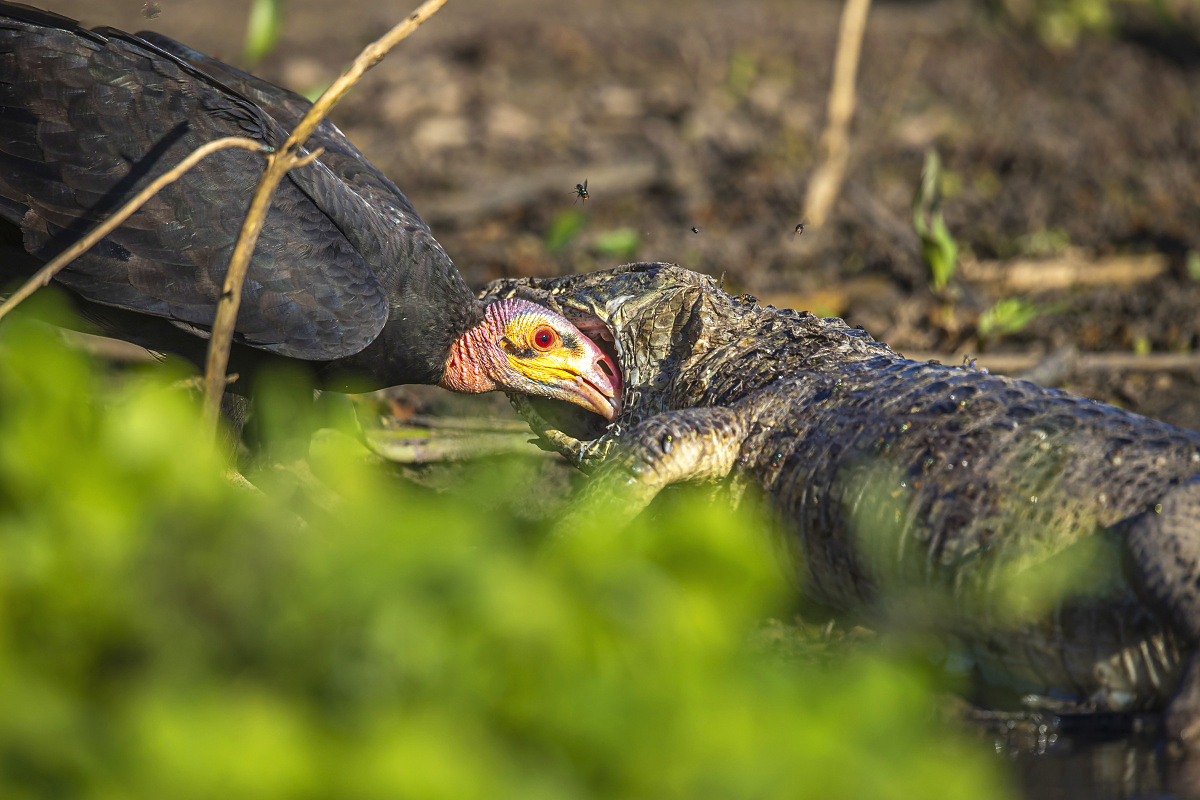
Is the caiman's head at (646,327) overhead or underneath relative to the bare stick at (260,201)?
overhead

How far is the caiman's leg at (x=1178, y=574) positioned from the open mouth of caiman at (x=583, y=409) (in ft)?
6.19

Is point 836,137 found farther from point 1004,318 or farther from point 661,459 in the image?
point 661,459

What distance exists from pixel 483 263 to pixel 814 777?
6.33 metres

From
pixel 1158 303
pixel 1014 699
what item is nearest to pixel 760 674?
pixel 1014 699

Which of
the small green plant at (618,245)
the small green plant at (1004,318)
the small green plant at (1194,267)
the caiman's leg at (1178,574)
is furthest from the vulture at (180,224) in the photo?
the small green plant at (1194,267)

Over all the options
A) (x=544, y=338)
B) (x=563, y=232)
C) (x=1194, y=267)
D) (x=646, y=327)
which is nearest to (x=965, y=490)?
(x=646, y=327)

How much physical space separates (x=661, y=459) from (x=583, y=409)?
0.97 m

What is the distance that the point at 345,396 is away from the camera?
179 inches

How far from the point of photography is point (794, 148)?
9438mm

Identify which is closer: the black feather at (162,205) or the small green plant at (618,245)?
the black feather at (162,205)

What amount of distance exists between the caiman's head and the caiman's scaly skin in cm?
5

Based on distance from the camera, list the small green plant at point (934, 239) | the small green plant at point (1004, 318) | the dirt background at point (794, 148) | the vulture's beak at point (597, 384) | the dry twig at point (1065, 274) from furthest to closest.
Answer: the dry twig at point (1065, 274)
the dirt background at point (794, 148)
the small green plant at point (934, 239)
the small green plant at point (1004, 318)
the vulture's beak at point (597, 384)

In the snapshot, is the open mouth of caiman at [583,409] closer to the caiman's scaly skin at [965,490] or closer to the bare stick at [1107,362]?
the caiman's scaly skin at [965,490]

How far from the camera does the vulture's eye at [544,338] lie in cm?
409
